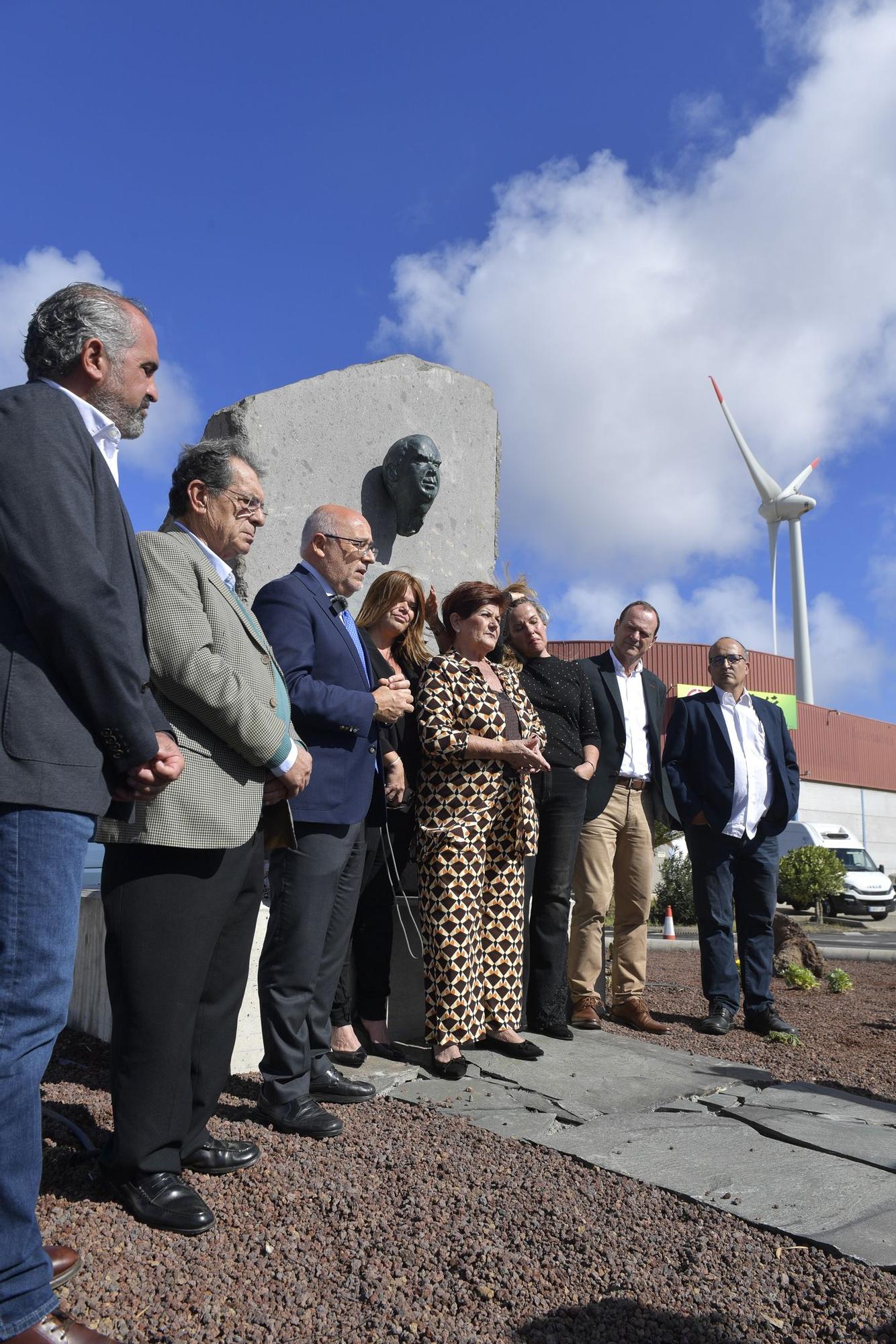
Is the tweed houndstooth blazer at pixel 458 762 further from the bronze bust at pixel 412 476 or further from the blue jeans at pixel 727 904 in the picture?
the blue jeans at pixel 727 904

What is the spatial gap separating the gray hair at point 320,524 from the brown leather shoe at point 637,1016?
2958 millimetres

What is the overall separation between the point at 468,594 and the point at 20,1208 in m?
2.88

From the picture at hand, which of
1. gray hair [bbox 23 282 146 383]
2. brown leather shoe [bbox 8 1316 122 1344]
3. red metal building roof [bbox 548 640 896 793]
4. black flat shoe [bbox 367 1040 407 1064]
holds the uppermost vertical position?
red metal building roof [bbox 548 640 896 793]

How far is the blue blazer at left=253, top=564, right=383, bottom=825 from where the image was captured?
10.2 feet

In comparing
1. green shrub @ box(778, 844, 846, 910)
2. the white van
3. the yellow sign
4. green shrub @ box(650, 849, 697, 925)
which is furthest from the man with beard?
the yellow sign

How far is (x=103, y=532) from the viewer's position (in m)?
1.97

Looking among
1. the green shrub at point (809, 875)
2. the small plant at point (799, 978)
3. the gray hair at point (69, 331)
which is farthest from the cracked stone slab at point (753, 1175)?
the green shrub at point (809, 875)

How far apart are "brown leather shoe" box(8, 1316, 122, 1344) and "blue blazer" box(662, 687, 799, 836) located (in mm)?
3975

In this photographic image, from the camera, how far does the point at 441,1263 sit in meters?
2.20

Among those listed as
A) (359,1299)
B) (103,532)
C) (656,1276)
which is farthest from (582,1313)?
(103,532)

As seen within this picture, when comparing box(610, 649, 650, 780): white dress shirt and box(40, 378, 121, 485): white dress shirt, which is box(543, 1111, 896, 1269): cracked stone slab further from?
box(40, 378, 121, 485): white dress shirt

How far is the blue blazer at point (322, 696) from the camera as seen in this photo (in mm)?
3098

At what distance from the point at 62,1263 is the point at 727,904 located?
13.1 ft

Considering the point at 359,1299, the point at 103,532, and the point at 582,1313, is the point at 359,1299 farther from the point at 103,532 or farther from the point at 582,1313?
the point at 103,532
